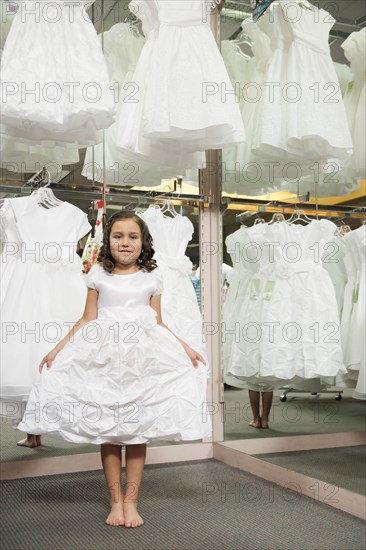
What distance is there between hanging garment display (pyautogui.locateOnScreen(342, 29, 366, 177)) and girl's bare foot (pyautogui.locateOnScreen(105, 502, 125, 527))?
79.7 inches

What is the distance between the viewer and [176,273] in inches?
139

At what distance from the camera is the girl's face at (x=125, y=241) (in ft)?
9.00

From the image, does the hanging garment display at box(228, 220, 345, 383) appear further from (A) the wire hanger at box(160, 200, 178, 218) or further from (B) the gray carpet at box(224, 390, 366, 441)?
(A) the wire hanger at box(160, 200, 178, 218)

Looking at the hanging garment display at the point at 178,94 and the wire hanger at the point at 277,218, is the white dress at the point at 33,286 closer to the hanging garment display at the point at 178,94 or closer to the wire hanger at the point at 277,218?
the hanging garment display at the point at 178,94

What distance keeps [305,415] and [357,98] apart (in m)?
1.75

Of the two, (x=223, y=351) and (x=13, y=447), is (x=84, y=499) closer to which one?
(x=13, y=447)

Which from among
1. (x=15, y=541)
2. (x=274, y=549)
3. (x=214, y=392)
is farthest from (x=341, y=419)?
(x=15, y=541)

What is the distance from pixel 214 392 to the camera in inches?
150

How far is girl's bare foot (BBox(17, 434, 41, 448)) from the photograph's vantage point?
3328 mm

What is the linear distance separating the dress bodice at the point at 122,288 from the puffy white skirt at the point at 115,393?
0.26 feet

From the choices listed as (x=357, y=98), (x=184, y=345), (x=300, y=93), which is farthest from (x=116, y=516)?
(x=357, y=98)

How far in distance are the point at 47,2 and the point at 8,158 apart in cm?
76

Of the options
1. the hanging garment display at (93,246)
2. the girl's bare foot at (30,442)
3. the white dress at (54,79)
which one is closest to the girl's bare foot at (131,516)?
the girl's bare foot at (30,442)

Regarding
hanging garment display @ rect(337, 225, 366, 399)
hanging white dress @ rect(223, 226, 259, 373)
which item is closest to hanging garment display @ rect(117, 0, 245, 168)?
hanging white dress @ rect(223, 226, 259, 373)
